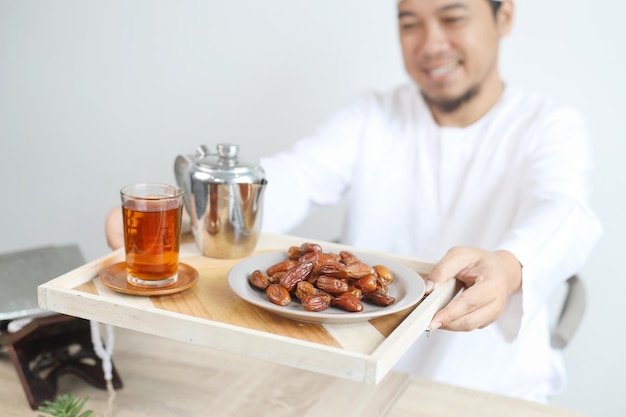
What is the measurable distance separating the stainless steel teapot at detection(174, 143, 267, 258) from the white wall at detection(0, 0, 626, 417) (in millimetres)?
1156

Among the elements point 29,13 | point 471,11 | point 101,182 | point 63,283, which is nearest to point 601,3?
point 471,11

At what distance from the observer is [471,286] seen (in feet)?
3.40

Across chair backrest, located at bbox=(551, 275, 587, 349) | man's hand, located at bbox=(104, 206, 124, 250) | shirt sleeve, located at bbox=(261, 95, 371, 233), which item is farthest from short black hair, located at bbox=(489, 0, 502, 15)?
man's hand, located at bbox=(104, 206, 124, 250)

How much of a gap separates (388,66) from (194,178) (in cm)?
120

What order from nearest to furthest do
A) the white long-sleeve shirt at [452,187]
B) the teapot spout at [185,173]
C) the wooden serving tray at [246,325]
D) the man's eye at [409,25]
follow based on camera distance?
the wooden serving tray at [246,325], the teapot spout at [185,173], the white long-sleeve shirt at [452,187], the man's eye at [409,25]

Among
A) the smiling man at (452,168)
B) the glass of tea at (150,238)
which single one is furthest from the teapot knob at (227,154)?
the smiling man at (452,168)

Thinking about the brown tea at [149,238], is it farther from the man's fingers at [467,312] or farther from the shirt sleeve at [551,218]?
the shirt sleeve at [551,218]

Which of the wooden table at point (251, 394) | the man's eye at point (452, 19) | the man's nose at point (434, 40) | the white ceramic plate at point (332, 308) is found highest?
the man's eye at point (452, 19)

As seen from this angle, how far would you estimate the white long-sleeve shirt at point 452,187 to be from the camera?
5.39ft

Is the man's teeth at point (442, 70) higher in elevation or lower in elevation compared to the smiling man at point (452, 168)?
higher

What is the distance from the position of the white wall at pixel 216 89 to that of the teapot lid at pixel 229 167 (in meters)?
1.15

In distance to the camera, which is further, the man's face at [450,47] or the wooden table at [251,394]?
the man's face at [450,47]

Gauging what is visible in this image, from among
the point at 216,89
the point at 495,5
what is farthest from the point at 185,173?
the point at 216,89

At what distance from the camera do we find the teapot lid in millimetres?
1090
